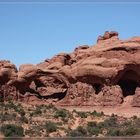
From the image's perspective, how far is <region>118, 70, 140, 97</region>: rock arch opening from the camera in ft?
192

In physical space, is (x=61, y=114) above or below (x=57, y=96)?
below

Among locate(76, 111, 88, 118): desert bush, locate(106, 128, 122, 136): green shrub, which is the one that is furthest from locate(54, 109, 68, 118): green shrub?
locate(106, 128, 122, 136): green shrub

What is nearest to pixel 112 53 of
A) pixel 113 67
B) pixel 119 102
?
pixel 113 67

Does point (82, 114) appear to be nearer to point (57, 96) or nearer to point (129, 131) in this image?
point (129, 131)

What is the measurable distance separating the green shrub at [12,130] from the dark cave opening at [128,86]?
18.8m

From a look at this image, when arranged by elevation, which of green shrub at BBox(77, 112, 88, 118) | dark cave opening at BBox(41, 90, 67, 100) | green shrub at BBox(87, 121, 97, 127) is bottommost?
green shrub at BBox(87, 121, 97, 127)

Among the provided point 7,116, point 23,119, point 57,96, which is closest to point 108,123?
point 23,119

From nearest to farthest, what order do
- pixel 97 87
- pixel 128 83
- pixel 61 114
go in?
1. pixel 61 114
2. pixel 97 87
3. pixel 128 83

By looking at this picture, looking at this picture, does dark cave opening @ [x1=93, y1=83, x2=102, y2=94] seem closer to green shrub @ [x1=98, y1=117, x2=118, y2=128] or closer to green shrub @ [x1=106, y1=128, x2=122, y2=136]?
green shrub @ [x1=98, y1=117, x2=118, y2=128]

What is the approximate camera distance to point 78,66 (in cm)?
5906

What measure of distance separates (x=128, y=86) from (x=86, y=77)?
6084mm

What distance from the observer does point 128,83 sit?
60.8 m

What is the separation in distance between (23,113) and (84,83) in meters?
9.97

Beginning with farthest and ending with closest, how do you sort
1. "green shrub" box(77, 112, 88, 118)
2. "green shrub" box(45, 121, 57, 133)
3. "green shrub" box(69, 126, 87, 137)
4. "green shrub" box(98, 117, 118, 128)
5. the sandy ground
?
the sandy ground, "green shrub" box(77, 112, 88, 118), "green shrub" box(98, 117, 118, 128), "green shrub" box(45, 121, 57, 133), "green shrub" box(69, 126, 87, 137)
